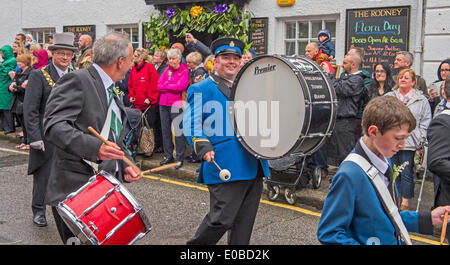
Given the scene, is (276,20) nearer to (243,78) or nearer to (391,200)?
(243,78)

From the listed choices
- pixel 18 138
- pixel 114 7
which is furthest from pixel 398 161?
pixel 114 7

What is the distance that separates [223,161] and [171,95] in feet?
16.0

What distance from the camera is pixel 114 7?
554 inches

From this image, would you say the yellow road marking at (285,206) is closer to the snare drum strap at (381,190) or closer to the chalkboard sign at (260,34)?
the snare drum strap at (381,190)

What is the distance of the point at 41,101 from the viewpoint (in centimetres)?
549

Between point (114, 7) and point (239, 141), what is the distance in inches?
432

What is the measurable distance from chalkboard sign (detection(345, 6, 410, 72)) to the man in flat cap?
579 centimetres

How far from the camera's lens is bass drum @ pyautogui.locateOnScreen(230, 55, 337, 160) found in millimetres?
3934

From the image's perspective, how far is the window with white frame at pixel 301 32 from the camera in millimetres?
10562

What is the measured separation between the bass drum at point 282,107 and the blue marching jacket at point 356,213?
1.38 meters

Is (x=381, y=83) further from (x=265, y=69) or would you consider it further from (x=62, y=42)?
(x=62, y=42)

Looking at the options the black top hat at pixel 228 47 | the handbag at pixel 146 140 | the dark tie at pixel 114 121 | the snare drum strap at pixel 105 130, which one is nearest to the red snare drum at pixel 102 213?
the snare drum strap at pixel 105 130

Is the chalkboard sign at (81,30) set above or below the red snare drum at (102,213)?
above

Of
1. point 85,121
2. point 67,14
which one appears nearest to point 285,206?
point 85,121
